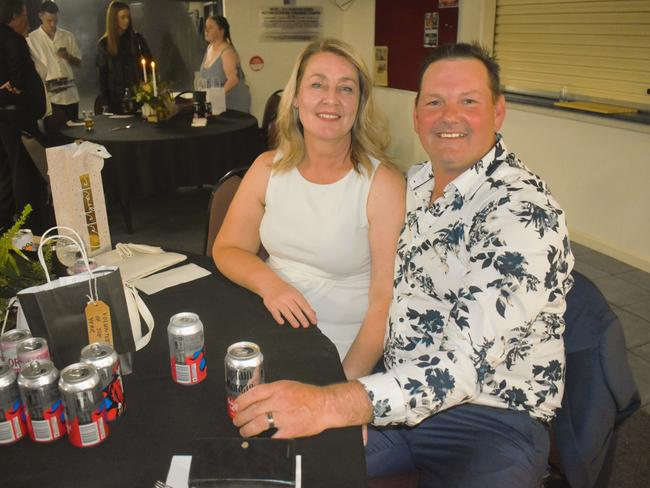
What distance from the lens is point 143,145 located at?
391 centimetres

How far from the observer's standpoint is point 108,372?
97 centimetres

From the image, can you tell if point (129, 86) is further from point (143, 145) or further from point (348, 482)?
point (348, 482)

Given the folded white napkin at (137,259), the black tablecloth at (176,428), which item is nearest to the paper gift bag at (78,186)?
the folded white napkin at (137,259)

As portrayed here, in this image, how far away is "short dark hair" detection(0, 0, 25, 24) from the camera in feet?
13.2

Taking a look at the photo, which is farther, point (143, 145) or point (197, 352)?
point (143, 145)

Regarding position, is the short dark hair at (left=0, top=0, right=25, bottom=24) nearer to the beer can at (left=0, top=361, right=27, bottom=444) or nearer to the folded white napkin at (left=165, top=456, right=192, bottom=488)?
the beer can at (left=0, top=361, right=27, bottom=444)

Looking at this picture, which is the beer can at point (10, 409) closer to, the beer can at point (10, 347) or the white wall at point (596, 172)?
the beer can at point (10, 347)

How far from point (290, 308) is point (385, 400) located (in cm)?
39

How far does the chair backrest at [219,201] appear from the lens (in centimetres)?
212

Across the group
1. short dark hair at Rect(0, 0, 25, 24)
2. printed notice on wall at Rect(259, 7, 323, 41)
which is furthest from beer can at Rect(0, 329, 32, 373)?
printed notice on wall at Rect(259, 7, 323, 41)

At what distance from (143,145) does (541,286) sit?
335 centimetres

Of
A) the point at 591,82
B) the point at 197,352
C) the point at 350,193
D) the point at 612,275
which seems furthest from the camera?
the point at 591,82

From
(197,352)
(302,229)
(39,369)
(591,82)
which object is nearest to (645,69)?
(591,82)

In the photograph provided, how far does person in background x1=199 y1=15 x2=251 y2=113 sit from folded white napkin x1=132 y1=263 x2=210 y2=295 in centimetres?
401
